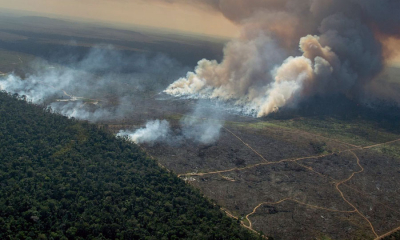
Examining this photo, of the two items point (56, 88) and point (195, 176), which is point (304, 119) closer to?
point (195, 176)

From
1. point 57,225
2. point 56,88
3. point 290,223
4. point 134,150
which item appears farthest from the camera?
point 56,88

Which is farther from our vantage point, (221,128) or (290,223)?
(221,128)

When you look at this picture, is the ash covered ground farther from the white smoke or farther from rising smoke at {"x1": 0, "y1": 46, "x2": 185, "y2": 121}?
rising smoke at {"x1": 0, "y1": 46, "x2": 185, "y2": 121}

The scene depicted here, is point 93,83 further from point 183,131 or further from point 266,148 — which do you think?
point 266,148

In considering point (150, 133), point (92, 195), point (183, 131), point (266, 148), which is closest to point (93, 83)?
point (150, 133)

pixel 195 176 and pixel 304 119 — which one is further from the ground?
pixel 304 119

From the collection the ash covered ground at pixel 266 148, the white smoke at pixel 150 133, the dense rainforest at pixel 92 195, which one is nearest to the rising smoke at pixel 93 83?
the ash covered ground at pixel 266 148

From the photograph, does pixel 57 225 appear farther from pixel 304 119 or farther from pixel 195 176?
pixel 304 119

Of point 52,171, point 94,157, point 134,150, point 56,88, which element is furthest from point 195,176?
point 56,88

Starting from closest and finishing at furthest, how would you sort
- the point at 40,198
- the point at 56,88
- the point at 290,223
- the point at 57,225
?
the point at 57,225
the point at 40,198
the point at 290,223
the point at 56,88
